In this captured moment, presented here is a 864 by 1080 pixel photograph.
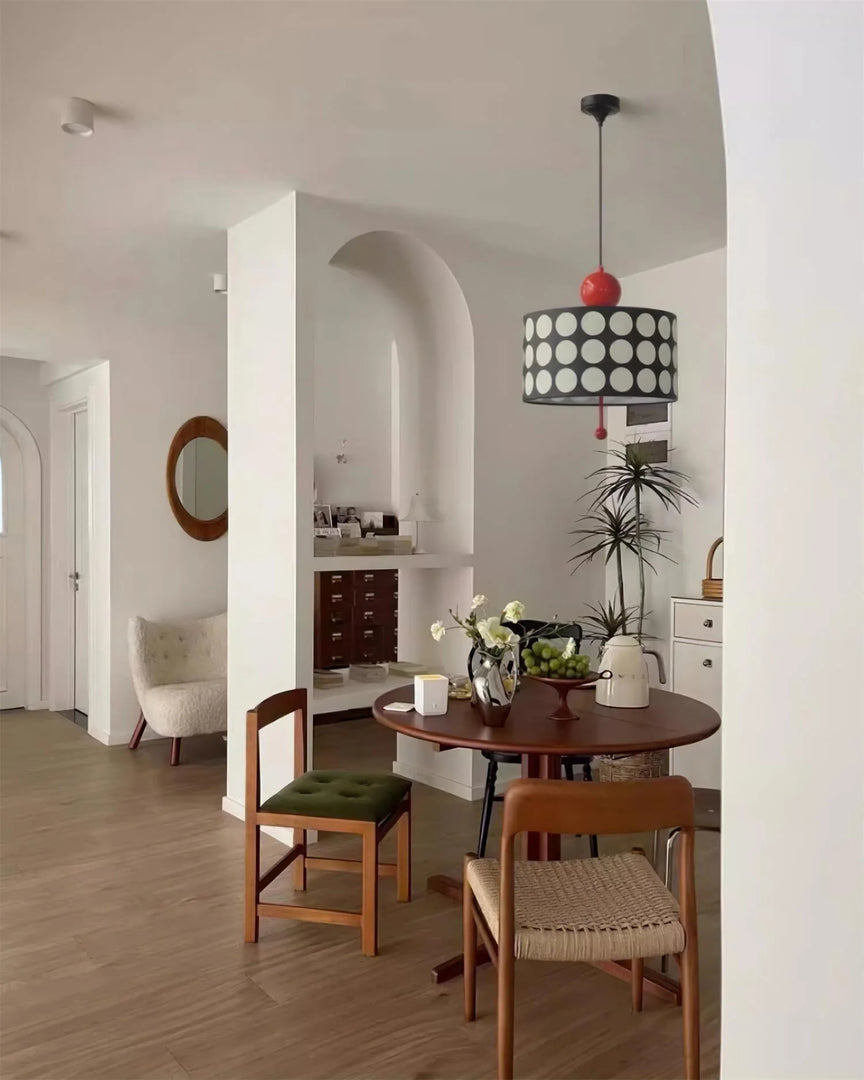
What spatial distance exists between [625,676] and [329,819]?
1026mm

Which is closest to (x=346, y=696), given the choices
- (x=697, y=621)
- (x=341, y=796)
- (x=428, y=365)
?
(x=341, y=796)

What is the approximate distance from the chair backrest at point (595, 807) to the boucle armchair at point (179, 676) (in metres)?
3.75

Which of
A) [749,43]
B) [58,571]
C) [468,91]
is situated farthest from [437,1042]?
[58,571]

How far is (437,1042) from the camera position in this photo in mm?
2404

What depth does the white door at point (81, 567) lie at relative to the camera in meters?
6.85

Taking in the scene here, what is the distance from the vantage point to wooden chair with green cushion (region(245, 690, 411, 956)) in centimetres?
288

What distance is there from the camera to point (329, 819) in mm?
2879

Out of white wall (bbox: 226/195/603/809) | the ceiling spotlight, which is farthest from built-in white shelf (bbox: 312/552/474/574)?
the ceiling spotlight

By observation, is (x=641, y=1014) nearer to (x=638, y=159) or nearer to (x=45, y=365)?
(x=638, y=159)

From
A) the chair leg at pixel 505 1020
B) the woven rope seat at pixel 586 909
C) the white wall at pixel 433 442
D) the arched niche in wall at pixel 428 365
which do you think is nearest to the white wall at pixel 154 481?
the arched niche in wall at pixel 428 365

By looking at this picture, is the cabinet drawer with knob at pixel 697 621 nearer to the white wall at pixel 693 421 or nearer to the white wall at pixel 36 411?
the white wall at pixel 693 421

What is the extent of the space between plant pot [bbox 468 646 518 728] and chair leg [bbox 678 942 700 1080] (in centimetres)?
84

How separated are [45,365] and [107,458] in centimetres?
153

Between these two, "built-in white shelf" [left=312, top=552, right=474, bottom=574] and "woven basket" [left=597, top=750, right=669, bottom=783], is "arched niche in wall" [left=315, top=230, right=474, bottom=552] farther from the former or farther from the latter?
"woven basket" [left=597, top=750, right=669, bottom=783]
